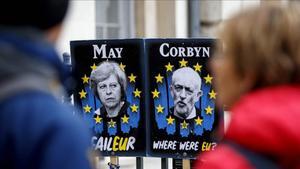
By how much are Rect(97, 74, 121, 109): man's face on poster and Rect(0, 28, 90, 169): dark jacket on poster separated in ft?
10.5

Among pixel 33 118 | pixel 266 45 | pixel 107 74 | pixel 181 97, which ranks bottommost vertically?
pixel 181 97

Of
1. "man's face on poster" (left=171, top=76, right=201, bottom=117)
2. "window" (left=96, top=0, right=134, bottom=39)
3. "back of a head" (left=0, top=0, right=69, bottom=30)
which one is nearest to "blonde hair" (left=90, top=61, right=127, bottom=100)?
"man's face on poster" (left=171, top=76, right=201, bottom=117)

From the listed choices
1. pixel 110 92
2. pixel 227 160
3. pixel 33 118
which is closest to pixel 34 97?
pixel 33 118

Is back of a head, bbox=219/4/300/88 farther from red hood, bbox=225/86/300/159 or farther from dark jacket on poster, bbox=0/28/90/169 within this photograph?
dark jacket on poster, bbox=0/28/90/169

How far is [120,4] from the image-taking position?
9.63 m

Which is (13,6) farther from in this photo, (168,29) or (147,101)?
(168,29)

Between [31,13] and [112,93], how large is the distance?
10.5 ft

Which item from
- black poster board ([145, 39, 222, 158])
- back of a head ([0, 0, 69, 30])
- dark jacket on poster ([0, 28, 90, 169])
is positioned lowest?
black poster board ([145, 39, 222, 158])

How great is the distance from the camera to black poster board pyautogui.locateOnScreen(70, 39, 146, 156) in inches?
188

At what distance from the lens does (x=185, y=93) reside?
15.2 ft

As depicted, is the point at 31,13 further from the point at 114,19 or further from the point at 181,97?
the point at 114,19

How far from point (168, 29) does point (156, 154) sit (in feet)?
17.6

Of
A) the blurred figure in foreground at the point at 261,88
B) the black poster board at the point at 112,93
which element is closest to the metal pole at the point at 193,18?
the black poster board at the point at 112,93

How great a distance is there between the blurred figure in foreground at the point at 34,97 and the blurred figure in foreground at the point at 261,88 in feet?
1.15
